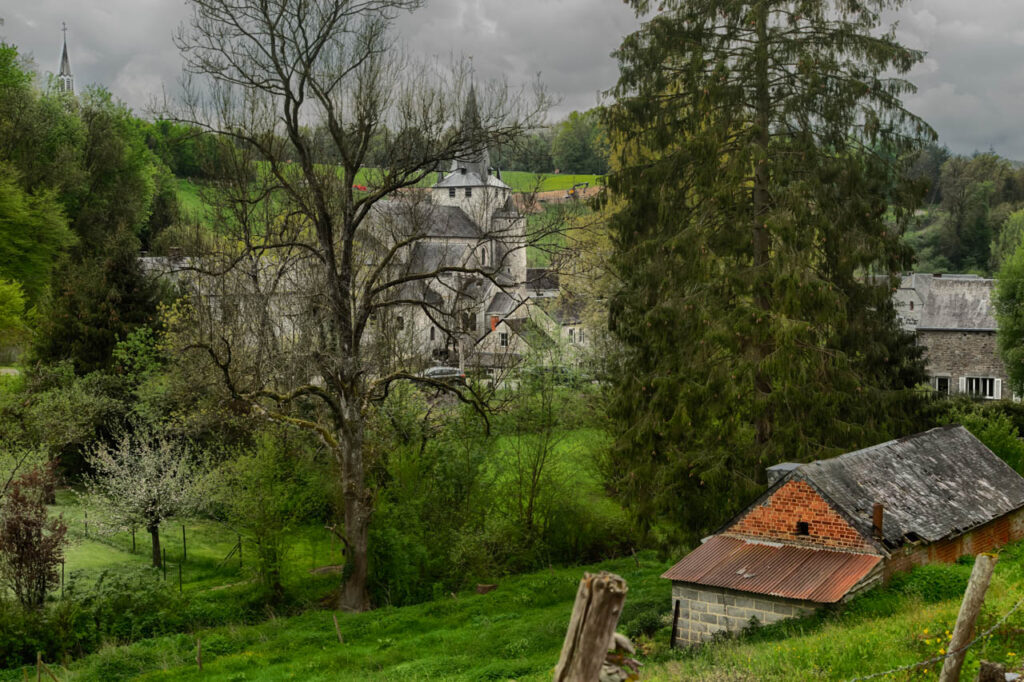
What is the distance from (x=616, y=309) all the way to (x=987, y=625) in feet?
43.9

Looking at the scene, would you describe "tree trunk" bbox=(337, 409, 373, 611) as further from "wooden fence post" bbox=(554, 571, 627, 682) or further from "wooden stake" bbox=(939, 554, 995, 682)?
"wooden fence post" bbox=(554, 571, 627, 682)

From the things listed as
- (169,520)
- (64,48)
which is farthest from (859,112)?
(64,48)

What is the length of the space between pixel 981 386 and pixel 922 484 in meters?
35.2

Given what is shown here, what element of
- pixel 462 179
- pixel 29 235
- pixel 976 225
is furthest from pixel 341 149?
pixel 976 225

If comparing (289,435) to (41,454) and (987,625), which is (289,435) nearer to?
(41,454)

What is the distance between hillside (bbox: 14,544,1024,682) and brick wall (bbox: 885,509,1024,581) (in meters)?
0.40

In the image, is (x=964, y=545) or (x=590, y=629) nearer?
(x=590, y=629)

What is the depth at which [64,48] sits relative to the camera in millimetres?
114562

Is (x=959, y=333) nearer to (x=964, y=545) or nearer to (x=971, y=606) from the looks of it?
(x=964, y=545)

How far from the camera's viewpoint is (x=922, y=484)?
1900 cm

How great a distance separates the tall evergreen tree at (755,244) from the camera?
19.9m

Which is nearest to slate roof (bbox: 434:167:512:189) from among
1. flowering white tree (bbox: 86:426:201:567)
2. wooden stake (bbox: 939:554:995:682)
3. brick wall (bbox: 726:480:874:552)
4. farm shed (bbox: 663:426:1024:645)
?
flowering white tree (bbox: 86:426:201:567)

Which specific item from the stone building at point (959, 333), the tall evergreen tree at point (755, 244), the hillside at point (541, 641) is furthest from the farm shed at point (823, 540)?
the stone building at point (959, 333)

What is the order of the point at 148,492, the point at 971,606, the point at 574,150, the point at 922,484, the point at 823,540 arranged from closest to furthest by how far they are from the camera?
1. the point at 971,606
2. the point at 823,540
3. the point at 922,484
4. the point at 148,492
5. the point at 574,150
